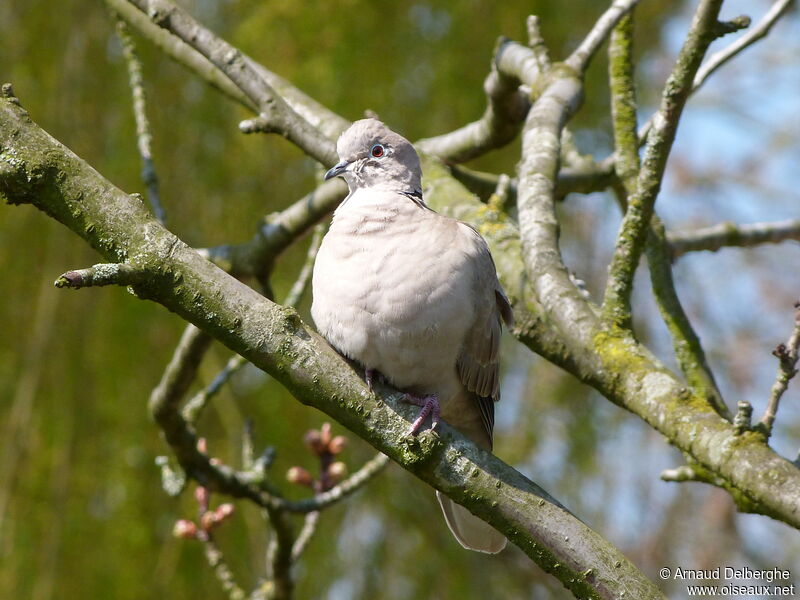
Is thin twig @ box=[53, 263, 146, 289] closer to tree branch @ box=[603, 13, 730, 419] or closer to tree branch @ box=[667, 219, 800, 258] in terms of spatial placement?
tree branch @ box=[603, 13, 730, 419]

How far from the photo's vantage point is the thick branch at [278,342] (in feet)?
5.64

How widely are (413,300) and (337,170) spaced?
66 centimetres

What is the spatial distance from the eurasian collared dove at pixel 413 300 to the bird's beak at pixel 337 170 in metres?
0.15

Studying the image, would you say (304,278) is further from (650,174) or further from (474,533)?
(650,174)

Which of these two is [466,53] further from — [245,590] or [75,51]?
[245,590]

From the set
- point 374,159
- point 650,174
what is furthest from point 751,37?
point 374,159

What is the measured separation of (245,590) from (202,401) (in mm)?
885

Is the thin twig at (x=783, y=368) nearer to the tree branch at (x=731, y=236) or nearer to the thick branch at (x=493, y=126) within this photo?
the tree branch at (x=731, y=236)

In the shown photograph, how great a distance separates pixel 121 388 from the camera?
11.4 ft

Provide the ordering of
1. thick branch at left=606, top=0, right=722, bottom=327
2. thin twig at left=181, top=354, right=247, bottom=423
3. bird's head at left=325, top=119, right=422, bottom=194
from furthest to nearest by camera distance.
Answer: thin twig at left=181, top=354, right=247, bottom=423 → bird's head at left=325, top=119, right=422, bottom=194 → thick branch at left=606, top=0, right=722, bottom=327

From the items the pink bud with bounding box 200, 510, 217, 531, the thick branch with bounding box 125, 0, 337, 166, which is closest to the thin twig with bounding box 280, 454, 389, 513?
the pink bud with bounding box 200, 510, 217, 531

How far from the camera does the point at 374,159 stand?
2760 millimetres

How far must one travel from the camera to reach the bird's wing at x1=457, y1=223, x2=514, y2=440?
236 centimetres

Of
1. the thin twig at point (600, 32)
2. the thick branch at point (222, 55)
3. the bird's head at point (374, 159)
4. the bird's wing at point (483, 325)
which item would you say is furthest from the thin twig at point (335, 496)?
the thin twig at point (600, 32)
